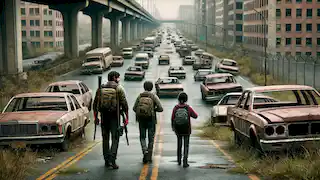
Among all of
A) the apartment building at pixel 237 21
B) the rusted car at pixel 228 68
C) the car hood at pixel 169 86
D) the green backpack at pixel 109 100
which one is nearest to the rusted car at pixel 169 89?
the car hood at pixel 169 86

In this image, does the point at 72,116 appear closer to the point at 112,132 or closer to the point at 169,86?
the point at 112,132

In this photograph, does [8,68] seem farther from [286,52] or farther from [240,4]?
[240,4]

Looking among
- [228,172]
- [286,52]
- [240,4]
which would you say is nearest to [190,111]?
[228,172]

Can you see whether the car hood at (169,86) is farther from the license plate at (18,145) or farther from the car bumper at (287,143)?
the car bumper at (287,143)

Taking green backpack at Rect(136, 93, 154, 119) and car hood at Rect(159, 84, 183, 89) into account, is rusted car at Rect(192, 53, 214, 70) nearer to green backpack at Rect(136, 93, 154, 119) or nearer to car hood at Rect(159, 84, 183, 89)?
car hood at Rect(159, 84, 183, 89)

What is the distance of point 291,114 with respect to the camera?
35.2 ft

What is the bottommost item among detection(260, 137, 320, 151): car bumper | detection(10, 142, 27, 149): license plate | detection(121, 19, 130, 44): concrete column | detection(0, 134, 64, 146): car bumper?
detection(10, 142, 27, 149): license plate

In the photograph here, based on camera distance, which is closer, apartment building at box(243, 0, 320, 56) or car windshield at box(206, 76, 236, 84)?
car windshield at box(206, 76, 236, 84)

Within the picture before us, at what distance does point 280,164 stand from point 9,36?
4032 centimetres

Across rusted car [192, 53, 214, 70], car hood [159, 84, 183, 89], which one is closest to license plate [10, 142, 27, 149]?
car hood [159, 84, 183, 89]

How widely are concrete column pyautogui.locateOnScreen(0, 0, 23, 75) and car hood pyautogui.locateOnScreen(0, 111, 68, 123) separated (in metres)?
34.4

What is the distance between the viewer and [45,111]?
1380cm

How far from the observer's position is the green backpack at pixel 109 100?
34.5 feet

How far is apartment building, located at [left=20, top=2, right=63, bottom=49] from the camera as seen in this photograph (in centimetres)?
14825
